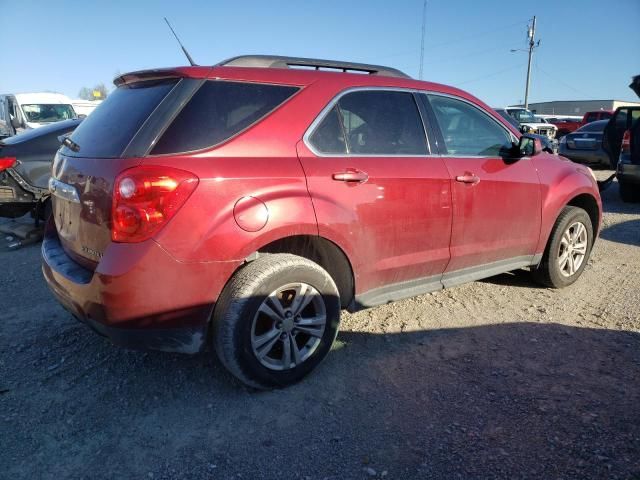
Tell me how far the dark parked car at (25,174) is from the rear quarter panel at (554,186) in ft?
17.3

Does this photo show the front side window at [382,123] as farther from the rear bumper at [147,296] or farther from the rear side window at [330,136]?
the rear bumper at [147,296]

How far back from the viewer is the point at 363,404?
2.67 m

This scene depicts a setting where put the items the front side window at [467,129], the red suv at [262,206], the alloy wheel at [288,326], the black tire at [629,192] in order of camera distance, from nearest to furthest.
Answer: the red suv at [262,206] < the alloy wheel at [288,326] < the front side window at [467,129] < the black tire at [629,192]

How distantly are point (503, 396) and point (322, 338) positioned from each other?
3.54ft

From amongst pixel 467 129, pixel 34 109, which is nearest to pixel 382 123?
pixel 467 129

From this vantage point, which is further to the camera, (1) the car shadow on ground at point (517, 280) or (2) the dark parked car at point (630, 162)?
(2) the dark parked car at point (630, 162)

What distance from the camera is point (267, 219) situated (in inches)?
99.3

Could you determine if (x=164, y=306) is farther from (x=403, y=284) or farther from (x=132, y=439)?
(x=403, y=284)

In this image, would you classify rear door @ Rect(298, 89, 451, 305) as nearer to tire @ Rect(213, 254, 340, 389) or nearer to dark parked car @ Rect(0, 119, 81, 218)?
tire @ Rect(213, 254, 340, 389)

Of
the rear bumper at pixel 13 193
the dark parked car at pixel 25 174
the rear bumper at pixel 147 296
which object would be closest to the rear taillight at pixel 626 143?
the rear bumper at pixel 147 296

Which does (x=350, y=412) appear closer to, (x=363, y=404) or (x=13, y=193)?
(x=363, y=404)

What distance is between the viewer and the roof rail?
2826mm

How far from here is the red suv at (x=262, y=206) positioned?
232cm

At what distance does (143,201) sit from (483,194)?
7.84 ft
